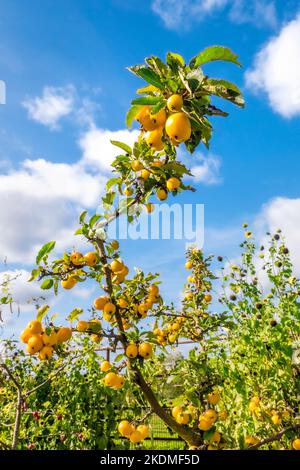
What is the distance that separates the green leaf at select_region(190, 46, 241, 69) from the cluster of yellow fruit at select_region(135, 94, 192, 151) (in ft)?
0.52

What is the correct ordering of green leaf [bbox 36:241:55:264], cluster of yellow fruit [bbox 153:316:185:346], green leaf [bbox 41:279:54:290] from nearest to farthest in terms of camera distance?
green leaf [bbox 36:241:55:264], green leaf [bbox 41:279:54:290], cluster of yellow fruit [bbox 153:316:185:346]

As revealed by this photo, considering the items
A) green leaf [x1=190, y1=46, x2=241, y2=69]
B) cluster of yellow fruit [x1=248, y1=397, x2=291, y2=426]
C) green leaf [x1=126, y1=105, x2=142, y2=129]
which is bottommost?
cluster of yellow fruit [x1=248, y1=397, x2=291, y2=426]

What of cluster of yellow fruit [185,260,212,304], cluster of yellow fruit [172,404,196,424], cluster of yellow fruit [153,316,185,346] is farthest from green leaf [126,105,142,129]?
cluster of yellow fruit [185,260,212,304]

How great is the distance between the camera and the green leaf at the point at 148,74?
151 cm

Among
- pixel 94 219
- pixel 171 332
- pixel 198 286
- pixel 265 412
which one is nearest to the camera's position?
pixel 94 219

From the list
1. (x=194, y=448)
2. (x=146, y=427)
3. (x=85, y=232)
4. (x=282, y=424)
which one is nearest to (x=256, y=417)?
(x=282, y=424)

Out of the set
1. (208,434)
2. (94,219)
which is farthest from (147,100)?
(208,434)

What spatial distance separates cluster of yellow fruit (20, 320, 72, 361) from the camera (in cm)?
222

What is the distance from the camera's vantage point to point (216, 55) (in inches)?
57.7

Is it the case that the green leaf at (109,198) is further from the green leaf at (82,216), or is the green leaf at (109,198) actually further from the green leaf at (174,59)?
the green leaf at (174,59)

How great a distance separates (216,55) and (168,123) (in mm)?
301

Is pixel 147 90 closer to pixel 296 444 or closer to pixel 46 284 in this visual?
pixel 46 284

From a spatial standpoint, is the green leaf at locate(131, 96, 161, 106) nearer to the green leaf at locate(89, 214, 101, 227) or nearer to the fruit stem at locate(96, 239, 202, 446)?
the green leaf at locate(89, 214, 101, 227)
